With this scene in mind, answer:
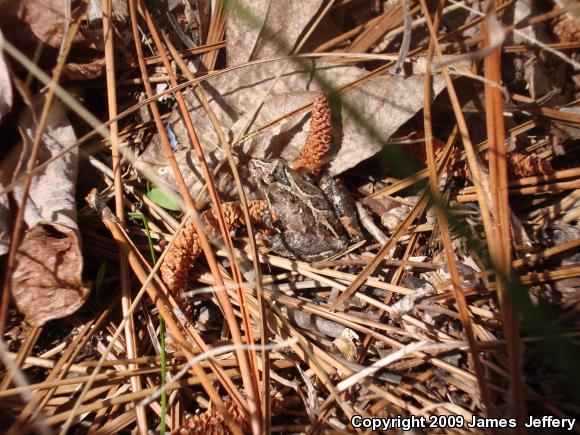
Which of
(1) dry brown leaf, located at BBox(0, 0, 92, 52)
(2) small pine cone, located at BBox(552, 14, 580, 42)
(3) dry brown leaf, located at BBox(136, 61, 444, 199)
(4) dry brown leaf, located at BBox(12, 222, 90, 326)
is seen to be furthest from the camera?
(2) small pine cone, located at BBox(552, 14, 580, 42)

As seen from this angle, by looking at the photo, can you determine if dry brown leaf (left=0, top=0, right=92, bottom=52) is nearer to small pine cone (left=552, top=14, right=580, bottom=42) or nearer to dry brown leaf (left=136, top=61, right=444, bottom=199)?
dry brown leaf (left=136, top=61, right=444, bottom=199)

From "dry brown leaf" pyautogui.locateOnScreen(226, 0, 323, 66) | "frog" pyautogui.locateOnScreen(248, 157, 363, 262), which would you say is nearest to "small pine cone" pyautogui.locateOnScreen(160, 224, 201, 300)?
"frog" pyautogui.locateOnScreen(248, 157, 363, 262)

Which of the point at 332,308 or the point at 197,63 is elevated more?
the point at 197,63

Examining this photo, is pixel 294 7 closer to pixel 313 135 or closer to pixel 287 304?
pixel 313 135

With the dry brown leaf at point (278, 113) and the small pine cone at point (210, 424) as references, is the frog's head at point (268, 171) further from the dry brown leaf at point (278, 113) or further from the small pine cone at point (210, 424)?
the small pine cone at point (210, 424)

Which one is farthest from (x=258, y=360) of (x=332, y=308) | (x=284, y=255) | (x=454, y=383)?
(x=454, y=383)

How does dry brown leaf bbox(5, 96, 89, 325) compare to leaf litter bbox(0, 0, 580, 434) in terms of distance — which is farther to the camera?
dry brown leaf bbox(5, 96, 89, 325)
